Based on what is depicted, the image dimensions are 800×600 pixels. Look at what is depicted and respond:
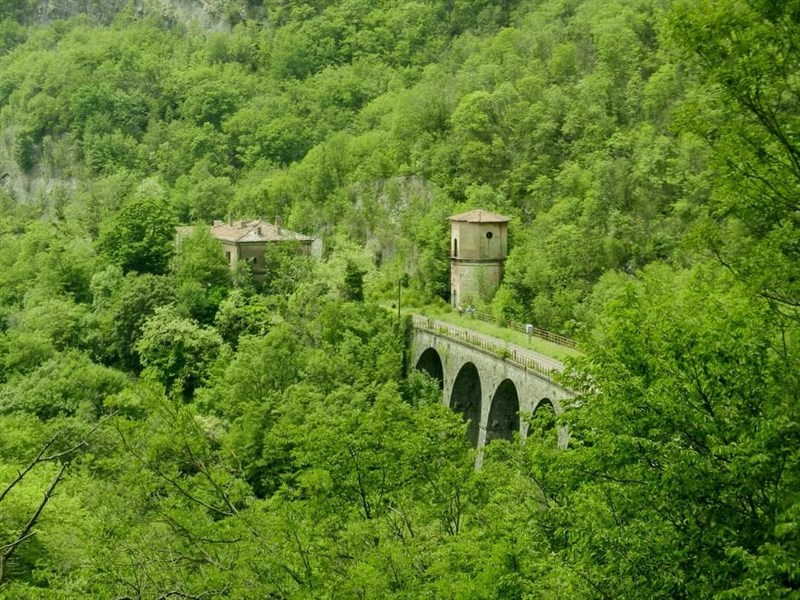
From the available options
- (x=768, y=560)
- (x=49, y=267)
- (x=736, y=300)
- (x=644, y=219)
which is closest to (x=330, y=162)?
(x=49, y=267)

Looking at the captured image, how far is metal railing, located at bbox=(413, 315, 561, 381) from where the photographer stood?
32750 millimetres

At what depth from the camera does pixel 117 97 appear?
106 m

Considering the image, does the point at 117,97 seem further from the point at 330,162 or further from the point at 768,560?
the point at 768,560

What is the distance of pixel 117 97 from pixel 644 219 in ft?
251

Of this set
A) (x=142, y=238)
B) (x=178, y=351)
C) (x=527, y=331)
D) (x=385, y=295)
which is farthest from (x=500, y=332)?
(x=142, y=238)

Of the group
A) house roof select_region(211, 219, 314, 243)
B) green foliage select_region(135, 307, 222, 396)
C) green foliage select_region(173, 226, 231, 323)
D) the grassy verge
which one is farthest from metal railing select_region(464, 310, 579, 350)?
house roof select_region(211, 219, 314, 243)

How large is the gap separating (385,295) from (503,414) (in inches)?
775

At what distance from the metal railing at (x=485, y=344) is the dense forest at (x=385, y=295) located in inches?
74.8

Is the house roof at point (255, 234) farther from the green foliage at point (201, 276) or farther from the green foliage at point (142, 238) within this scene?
the green foliage at point (142, 238)

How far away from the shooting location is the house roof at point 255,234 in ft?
190

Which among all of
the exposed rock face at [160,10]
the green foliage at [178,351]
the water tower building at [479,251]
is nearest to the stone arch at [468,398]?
the water tower building at [479,251]

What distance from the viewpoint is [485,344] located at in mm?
38375

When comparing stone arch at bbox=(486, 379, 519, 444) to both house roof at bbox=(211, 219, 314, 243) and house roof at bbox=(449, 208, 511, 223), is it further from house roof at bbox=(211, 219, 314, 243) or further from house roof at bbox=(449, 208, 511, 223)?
house roof at bbox=(211, 219, 314, 243)

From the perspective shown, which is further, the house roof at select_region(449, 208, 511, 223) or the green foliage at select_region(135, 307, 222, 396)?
the house roof at select_region(449, 208, 511, 223)
